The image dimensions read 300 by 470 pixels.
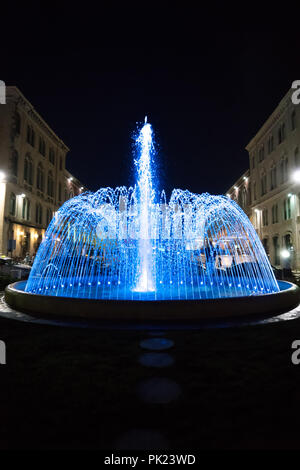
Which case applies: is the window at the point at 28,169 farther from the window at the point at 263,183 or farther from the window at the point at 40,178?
the window at the point at 263,183

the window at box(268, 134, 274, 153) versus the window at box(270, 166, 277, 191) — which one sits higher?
the window at box(268, 134, 274, 153)

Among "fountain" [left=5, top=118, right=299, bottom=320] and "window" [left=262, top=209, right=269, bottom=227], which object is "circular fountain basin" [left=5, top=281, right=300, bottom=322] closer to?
"fountain" [left=5, top=118, right=299, bottom=320]

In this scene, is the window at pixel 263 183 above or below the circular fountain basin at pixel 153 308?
above

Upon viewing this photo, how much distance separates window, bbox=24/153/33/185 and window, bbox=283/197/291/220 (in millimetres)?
31653

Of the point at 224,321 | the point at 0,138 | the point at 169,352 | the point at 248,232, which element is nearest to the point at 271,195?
the point at 248,232

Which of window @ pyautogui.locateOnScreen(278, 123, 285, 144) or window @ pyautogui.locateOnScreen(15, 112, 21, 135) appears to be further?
window @ pyautogui.locateOnScreen(15, 112, 21, 135)

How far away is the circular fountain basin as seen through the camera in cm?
759

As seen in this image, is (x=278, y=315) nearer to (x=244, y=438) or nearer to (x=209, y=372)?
(x=209, y=372)

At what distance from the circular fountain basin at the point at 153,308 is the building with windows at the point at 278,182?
19.9m

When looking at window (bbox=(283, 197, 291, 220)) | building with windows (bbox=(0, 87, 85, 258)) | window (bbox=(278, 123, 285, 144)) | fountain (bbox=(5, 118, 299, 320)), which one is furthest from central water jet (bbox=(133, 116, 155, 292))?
window (bbox=(278, 123, 285, 144))

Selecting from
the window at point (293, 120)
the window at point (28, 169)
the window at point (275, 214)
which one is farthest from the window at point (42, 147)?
the window at point (275, 214)

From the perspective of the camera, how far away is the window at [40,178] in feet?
143

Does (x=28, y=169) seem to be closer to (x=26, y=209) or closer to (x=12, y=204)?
(x=26, y=209)

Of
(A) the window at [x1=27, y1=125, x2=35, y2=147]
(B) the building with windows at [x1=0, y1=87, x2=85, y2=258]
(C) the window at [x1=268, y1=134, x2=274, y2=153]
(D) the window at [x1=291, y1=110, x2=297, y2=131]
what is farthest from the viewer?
(C) the window at [x1=268, y1=134, x2=274, y2=153]
